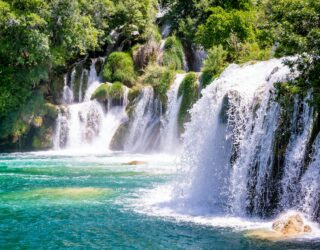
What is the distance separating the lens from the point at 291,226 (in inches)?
479

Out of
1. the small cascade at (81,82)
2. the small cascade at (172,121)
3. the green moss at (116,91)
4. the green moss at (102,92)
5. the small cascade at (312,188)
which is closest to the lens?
the small cascade at (312,188)

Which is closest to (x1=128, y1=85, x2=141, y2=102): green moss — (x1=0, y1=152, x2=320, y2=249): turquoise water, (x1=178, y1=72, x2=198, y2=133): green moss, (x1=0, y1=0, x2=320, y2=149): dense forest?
(x1=0, y1=0, x2=320, y2=149): dense forest

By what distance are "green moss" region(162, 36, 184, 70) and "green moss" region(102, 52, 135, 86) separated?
2547 millimetres

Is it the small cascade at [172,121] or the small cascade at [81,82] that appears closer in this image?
the small cascade at [172,121]

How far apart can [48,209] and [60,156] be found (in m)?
16.9

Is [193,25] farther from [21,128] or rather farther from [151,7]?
[21,128]

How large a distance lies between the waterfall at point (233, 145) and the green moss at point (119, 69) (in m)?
19.9

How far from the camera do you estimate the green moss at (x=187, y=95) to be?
103ft

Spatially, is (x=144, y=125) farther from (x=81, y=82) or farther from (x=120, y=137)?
(x=81, y=82)

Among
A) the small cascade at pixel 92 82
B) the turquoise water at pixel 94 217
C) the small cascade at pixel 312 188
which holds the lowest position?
the turquoise water at pixel 94 217

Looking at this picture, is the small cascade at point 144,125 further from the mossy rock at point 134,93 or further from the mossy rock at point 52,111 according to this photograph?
the mossy rock at point 52,111

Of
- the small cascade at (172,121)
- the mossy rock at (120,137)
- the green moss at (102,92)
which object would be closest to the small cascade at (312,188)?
the small cascade at (172,121)

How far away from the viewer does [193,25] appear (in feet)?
129

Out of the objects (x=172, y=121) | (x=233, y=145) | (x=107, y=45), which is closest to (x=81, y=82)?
(x=107, y=45)
